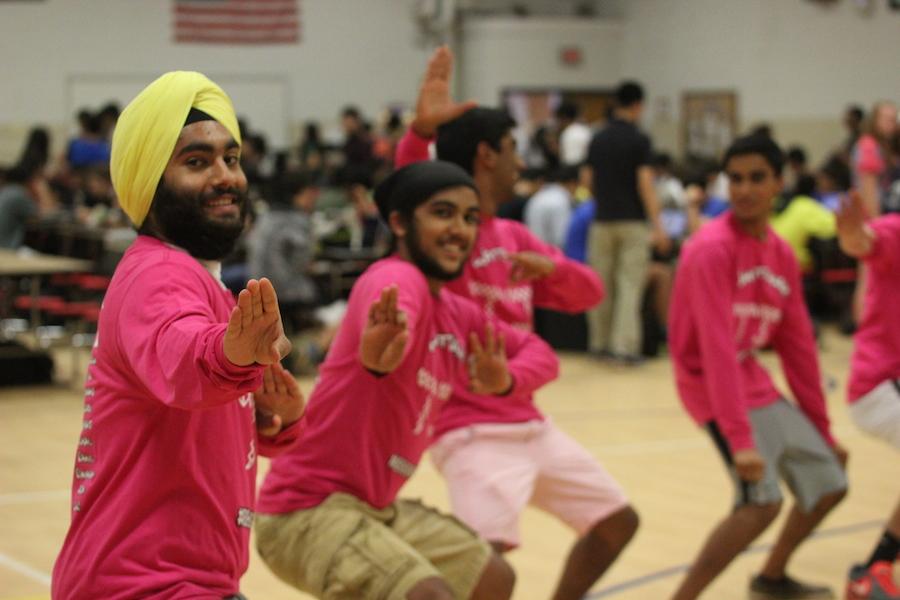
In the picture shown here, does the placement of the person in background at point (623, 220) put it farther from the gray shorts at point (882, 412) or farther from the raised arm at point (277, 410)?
the raised arm at point (277, 410)

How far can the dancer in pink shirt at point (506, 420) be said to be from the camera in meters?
4.21

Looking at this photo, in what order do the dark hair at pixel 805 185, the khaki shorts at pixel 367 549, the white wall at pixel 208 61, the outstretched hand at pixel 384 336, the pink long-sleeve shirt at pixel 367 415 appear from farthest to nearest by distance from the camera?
the white wall at pixel 208 61 < the dark hair at pixel 805 185 < the pink long-sleeve shirt at pixel 367 415 < the khaki shorts at pixel 367 549 < the outstretched hand at pixel 384 336

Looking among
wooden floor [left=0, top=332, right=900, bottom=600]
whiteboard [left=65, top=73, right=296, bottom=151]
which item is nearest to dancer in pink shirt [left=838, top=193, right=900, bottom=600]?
wooden floor [left=0, top=332, right=900, bottom=600]

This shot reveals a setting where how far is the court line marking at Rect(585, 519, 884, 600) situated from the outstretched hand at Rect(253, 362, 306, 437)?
2523 mm

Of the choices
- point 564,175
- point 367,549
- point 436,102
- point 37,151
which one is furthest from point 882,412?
point 37,151

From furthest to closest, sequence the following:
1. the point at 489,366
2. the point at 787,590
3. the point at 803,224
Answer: the point at 803,224
the point at 787,590
the point at 489,366

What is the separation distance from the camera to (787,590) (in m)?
5.32

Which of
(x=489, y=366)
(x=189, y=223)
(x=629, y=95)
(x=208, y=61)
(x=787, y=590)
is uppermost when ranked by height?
(x=208, y=61)

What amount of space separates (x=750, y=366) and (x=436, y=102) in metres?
1.49

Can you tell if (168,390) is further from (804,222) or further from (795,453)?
(804,222)

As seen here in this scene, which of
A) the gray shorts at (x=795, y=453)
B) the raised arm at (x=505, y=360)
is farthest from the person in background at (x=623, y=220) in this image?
the raised arm at (x=505, y=360)

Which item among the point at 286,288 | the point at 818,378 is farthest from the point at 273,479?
the point at 286,288

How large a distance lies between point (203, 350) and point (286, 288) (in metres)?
8.22

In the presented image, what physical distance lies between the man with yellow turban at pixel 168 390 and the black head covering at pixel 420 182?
107 centimetres
